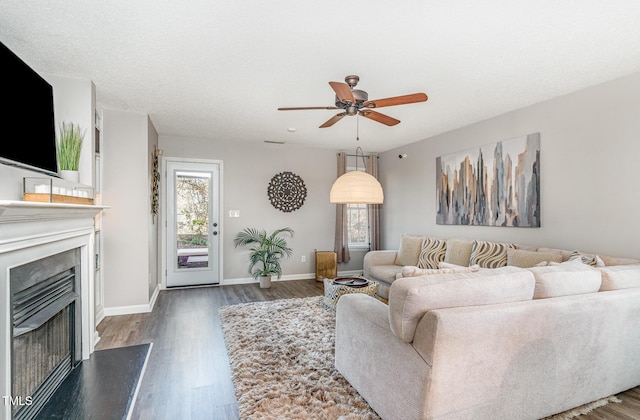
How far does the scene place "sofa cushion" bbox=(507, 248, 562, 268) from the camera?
3084 mm

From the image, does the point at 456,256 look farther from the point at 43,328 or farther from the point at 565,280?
the point at 43,328

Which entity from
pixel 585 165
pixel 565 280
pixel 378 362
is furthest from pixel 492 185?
pixel 378 362

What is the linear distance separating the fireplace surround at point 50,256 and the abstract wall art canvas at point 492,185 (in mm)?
4303

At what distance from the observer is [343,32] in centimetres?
222

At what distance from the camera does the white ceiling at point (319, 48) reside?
1.98 metres

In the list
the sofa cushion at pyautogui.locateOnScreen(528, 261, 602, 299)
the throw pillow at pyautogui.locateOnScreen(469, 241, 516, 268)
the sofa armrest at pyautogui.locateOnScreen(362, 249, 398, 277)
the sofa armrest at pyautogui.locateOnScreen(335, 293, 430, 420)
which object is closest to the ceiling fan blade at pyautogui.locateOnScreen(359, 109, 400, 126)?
A: the sofa armrest at pyautogui.locateOnScreen(335, 293, 430, 420)

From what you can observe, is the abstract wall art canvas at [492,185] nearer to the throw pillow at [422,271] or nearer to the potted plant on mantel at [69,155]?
the throw pillow at [422,271]

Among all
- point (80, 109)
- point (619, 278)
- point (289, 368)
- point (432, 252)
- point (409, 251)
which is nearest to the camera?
point (619, 278)

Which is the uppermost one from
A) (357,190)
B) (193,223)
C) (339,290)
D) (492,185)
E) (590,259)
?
(492,185)

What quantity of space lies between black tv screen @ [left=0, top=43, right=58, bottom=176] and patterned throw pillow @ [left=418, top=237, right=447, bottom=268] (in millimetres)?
4193

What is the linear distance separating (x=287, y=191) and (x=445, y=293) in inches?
177

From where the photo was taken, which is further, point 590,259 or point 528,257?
point 528,257

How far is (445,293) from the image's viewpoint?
5.56 feet

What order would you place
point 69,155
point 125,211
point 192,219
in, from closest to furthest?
1. point 69,155
2. point 125,211
3. point 192,219
